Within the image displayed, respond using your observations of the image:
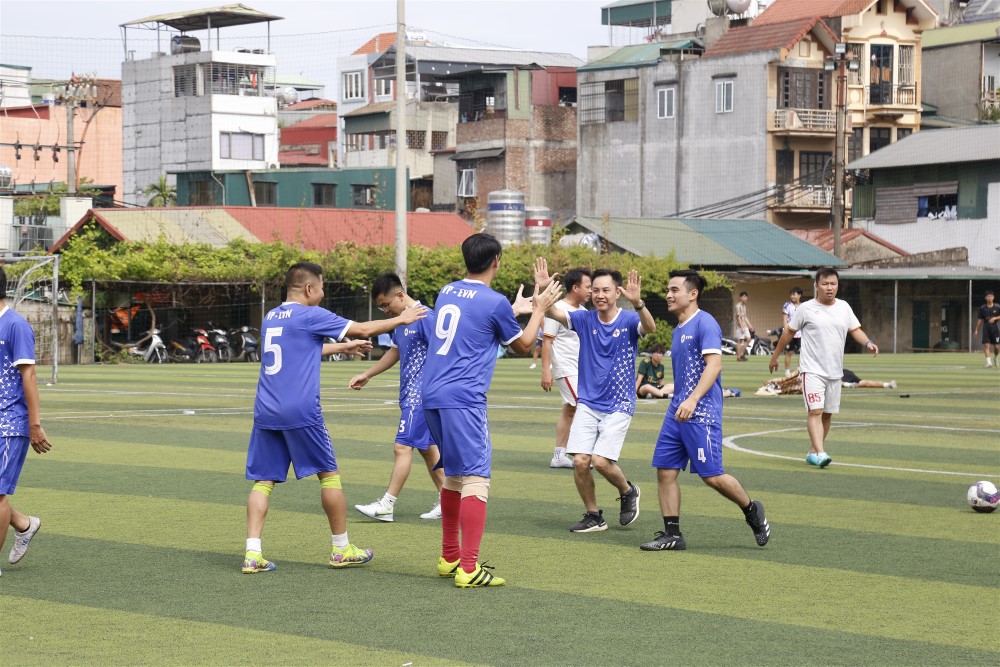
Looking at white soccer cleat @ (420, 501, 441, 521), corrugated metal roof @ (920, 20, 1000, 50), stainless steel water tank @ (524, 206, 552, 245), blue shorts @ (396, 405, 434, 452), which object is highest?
corrugated metal roof @ (920, 20, 1000, 50)

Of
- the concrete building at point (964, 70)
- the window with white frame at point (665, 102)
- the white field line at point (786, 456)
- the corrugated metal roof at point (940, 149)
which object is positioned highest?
the concrete building at point (964, 70)

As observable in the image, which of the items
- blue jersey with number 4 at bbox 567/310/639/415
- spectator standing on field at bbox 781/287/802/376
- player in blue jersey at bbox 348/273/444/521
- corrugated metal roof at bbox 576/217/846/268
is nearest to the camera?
blue jersey with number 4 at bbox 567/310/639/415

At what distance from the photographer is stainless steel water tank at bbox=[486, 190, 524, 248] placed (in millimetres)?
54406

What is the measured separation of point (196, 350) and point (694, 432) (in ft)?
109

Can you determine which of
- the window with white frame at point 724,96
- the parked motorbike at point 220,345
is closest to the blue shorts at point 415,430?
the parked motorbike at point 220,345

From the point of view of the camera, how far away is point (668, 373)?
1307 inches

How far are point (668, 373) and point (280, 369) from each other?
2489 centimetres

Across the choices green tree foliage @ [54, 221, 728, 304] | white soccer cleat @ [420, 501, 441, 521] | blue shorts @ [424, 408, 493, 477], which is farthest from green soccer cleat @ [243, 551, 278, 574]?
green tree foliage @ [54, 221, 728, 304]

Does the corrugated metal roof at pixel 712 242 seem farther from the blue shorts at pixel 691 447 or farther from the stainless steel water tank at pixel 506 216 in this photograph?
the blue shorts at pixel 691 447

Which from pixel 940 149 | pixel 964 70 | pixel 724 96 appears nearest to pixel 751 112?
pixel 724 96

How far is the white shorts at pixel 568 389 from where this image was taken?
14312 mm

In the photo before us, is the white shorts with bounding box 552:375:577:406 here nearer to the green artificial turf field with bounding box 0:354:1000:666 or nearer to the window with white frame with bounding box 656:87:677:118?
the green artificial turf field with bounding box 0:354:1000:666

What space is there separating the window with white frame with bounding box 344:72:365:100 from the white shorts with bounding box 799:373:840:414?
3518 inches

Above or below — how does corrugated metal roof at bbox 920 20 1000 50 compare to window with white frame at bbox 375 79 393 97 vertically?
below
